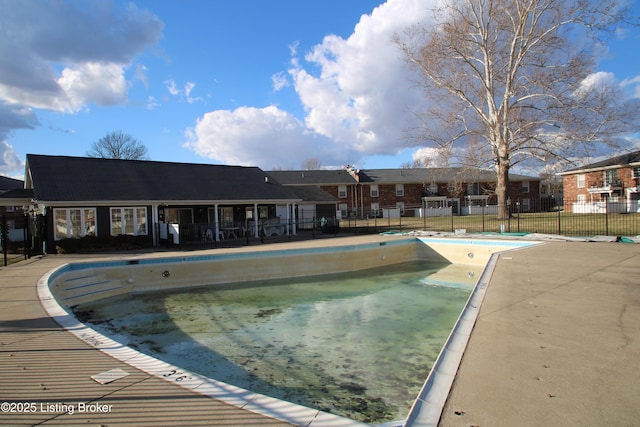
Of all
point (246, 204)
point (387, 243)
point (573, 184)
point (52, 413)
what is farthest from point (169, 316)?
point (573, 184)

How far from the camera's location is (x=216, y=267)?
48.1 feet

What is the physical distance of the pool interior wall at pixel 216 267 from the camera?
8922 mm

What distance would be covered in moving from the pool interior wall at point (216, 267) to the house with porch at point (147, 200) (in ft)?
17.4

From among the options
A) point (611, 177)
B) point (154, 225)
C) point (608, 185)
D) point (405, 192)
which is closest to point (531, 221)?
point (608, 185)

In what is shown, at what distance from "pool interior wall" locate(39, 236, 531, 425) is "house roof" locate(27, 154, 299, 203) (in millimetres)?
7243

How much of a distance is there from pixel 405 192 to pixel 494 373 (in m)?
46.8

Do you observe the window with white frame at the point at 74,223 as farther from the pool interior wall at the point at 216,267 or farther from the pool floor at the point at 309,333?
the pool floor at the point at 309,333

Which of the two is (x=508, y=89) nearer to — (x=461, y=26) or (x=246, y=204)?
(x=461, y=26)

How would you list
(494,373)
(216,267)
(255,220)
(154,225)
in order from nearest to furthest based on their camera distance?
1. (494,373)
2. (216,267)
3. (154,225)
4. (255,220)

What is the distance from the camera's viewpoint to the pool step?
1084 centimetres

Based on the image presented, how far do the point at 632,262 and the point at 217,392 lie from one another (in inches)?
465

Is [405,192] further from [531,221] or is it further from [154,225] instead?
[154,225]

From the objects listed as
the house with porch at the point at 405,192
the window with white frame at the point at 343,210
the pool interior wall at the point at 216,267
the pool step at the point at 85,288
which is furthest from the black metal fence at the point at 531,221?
the pool step at the point at 85,288

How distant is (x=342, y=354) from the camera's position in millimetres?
7066
